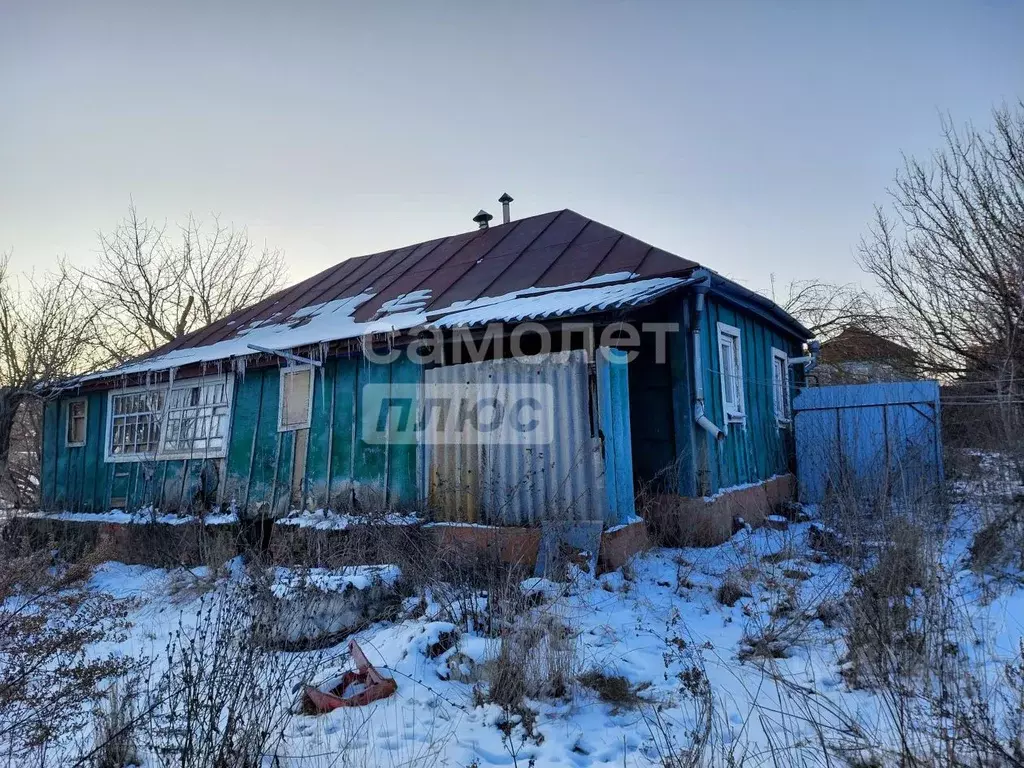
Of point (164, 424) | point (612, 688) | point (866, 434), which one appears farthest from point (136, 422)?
point (866, 434)

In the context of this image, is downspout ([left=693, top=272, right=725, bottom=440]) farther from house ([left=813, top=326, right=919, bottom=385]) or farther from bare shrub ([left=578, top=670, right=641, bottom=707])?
house ([left=813, top=326, right=919, bottom=385])

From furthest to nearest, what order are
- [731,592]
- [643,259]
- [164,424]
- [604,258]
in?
[164,424]
[604,258]
[643,259]
[731,592]

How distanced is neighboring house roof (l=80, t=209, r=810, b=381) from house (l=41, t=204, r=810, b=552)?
47 mm

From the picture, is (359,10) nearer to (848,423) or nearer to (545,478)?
(545,478)

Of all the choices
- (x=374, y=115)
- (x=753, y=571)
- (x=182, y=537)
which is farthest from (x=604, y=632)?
(x=374, y=115)

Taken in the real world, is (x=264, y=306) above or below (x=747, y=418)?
above

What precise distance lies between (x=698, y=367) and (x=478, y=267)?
405cm

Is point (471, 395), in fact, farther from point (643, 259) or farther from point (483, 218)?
point (483, 218)

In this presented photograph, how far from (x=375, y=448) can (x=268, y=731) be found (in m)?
5.57

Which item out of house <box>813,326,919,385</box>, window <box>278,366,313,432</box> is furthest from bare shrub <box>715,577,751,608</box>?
house <box>813,326,919,385</box>

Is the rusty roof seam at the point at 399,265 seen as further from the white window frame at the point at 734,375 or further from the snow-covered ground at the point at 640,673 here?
the snow-covered ground at the point at 640,673

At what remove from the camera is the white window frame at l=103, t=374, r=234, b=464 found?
32.0 feet

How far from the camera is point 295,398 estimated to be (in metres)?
9.09

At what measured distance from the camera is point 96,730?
3066 mm
